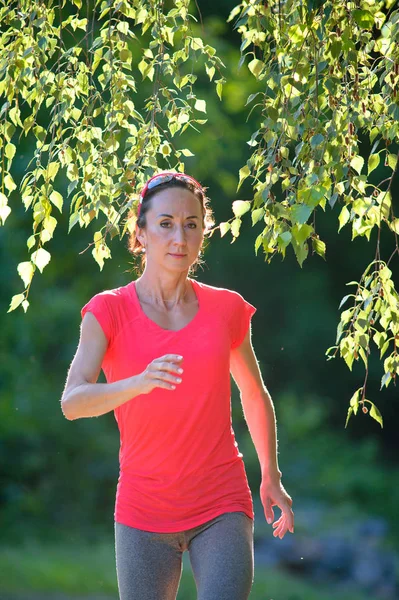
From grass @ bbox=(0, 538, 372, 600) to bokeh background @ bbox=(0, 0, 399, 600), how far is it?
1 centimetres

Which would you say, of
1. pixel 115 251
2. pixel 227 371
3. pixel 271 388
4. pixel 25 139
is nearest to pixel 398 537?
pixel 271 388

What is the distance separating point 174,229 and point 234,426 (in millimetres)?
5683

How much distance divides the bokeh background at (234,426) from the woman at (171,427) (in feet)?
15.9

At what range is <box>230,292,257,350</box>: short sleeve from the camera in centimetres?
251

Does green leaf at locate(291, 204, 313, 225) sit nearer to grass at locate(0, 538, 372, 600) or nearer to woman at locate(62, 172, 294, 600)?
woman at locate(62, 172, 294, 600)

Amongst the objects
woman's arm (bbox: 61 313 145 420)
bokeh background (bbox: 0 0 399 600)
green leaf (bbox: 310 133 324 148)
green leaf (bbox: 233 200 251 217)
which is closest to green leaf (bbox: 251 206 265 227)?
green leaf (bbox: 233 200 251 217)

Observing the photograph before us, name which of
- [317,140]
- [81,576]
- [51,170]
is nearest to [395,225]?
[317,140]

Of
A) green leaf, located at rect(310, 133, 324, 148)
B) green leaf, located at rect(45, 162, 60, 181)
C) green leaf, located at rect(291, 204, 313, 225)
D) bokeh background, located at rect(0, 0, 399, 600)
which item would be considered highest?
green leaf, located at rect(310, 133, 324, 148)

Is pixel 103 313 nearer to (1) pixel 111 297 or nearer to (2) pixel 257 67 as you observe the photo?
(1) pixel 111 297

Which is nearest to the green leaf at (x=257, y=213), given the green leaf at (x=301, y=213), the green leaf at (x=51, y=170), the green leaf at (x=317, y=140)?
the green leaf at (x=317, y=140)

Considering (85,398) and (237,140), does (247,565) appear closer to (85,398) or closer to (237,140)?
(85,398)

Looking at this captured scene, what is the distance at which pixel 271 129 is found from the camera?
8.09 ft

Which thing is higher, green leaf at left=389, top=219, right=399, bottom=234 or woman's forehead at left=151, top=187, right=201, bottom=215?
woman's forehead at left=151, top=187, right=201, bottom=215

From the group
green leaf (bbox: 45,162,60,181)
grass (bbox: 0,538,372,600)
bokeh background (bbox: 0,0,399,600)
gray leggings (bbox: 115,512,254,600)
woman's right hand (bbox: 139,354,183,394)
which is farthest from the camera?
bokeh background (bbox: 0,0,399,600)
